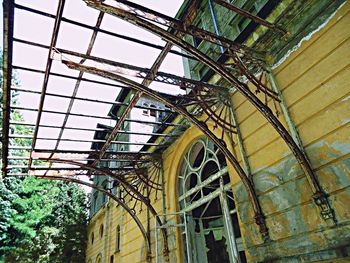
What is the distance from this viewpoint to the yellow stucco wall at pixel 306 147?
3307mm

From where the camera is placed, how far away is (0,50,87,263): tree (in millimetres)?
13266

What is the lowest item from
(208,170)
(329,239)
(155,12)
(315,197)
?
(329,239)

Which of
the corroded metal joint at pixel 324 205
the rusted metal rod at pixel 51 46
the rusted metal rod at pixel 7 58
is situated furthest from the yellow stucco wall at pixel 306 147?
the rusted metal rod at pixel 7 58

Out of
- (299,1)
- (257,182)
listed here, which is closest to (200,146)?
(257,182)

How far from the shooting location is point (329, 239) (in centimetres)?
320

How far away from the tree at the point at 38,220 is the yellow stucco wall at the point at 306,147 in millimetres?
12887

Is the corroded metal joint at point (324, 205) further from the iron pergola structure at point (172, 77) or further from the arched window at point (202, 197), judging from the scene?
the arched window at point (202, 197)

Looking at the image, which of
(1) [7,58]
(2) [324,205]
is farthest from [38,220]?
(2) [324,205]

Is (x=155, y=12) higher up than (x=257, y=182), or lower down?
higher up

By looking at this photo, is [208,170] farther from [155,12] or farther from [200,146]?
[155,12]

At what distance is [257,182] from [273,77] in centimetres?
181

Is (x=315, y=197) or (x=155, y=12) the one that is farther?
(x=155, y=12)

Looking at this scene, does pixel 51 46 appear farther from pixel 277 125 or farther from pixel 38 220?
pixel 38 220

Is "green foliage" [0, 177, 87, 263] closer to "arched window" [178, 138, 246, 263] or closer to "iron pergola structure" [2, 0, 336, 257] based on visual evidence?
"iron pergola structure" [2, 0, 336, 257]
